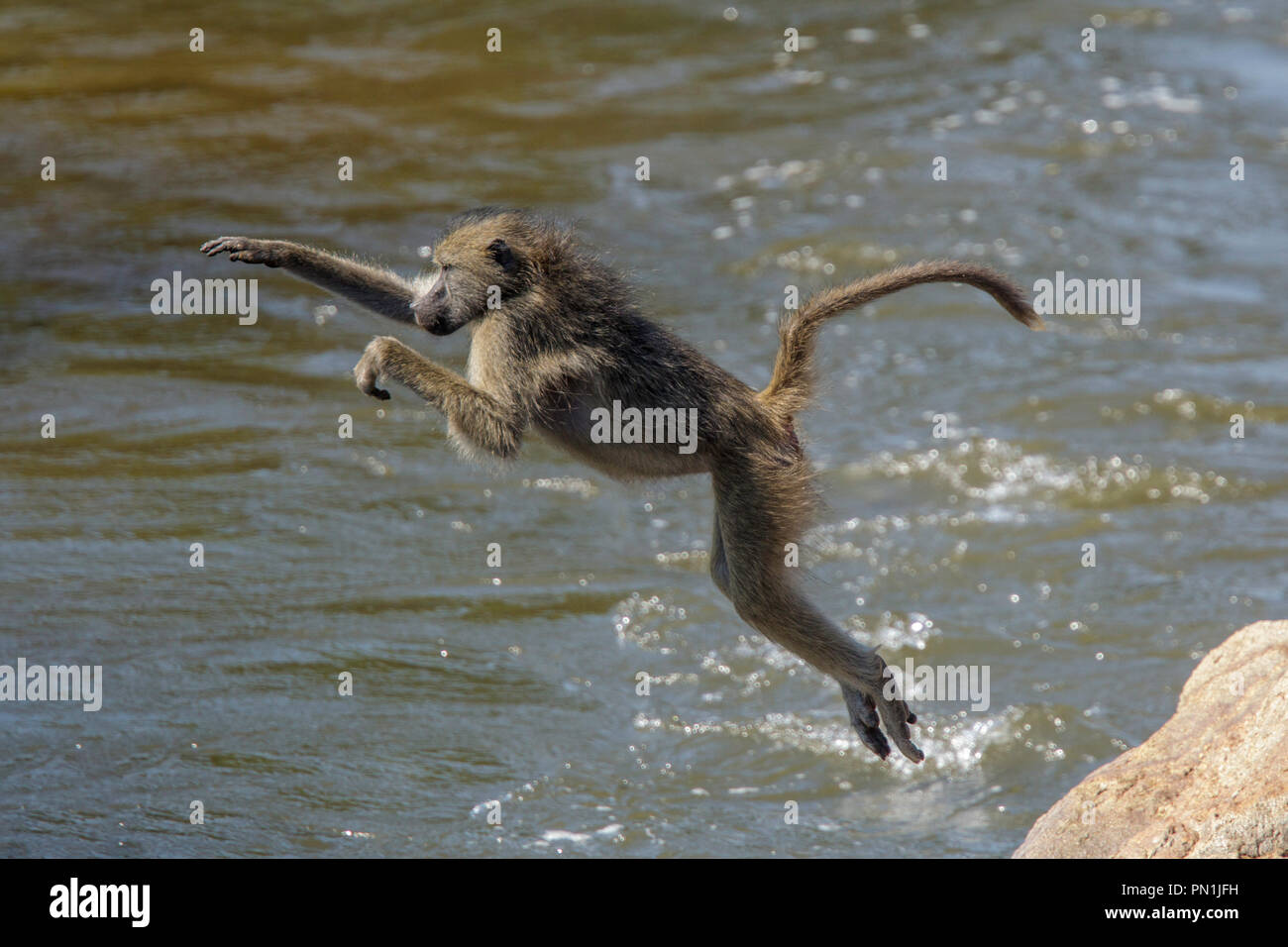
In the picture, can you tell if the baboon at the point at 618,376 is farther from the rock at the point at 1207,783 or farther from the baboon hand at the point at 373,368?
the rock at the point at 1207,783

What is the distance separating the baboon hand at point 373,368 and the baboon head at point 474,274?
29 cm

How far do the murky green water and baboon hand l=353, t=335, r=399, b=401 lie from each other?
62.2 inches

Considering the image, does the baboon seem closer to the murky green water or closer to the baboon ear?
the baboon ear

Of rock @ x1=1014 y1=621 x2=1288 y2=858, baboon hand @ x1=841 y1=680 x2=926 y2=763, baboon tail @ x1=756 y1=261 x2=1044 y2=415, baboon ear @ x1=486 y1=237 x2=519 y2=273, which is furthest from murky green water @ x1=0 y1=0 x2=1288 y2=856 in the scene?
rock @ x1=1014 y1=621 x2=1288 y2=858

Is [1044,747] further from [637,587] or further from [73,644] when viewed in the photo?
[73,644]

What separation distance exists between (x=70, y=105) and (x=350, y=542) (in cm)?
805

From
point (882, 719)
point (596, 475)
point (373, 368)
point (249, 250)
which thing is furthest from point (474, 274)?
point (596, 475)

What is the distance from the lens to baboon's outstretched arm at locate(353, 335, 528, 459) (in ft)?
18.0

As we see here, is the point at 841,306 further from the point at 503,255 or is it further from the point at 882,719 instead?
the point at 882,719

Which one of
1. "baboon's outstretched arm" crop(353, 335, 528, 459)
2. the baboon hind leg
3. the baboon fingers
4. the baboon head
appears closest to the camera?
"baboon's outstretched arm" crop(353, 335, 528, 459)

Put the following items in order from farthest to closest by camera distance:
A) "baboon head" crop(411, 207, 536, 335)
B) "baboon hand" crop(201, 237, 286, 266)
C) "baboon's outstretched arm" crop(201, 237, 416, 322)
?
"baboon head" crop(411, 207, 536, 335) < "baboon's outstretched arm" crop(201, 237, 416, 322) < "baboon hand" crop(201, 237, 286, 266)

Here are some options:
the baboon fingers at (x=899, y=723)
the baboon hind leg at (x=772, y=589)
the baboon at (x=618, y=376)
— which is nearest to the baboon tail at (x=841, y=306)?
the baboon at (x=618, y=376)

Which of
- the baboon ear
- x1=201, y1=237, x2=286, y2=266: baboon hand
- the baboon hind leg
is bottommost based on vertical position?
the baboon hind leg
